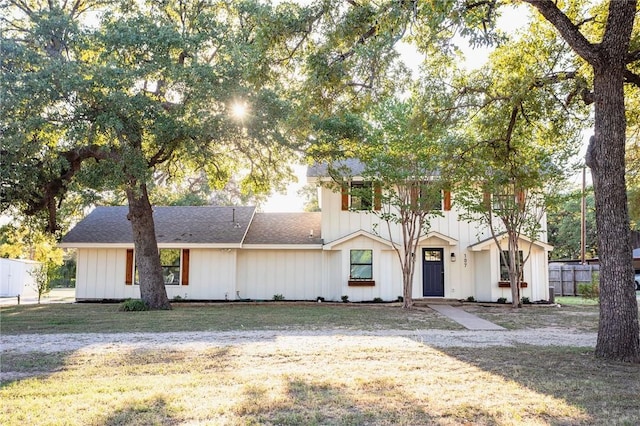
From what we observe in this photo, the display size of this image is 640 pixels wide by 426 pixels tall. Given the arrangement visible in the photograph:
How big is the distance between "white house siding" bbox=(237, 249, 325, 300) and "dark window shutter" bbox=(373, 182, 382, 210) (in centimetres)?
335

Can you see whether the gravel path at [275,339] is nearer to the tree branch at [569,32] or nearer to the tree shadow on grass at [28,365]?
the tree shadow on grass at [28,365]

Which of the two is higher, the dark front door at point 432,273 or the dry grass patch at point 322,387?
the dark front door at point 432,273

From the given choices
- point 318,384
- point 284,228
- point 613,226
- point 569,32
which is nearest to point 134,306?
point 284,228

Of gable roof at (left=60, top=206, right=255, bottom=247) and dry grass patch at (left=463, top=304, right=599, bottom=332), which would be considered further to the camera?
gable roof at (left=60, top=206, right=255, bottom=247)

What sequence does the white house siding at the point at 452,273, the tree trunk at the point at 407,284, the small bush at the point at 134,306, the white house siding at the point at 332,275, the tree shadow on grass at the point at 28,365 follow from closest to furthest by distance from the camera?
the tree shadow on grass at the point at 28,365, the small bush at the point at 134,306, the tree trunk at the point at 407,284, the white house siding at the point at 332,275, the white house siding at the point at 452,273

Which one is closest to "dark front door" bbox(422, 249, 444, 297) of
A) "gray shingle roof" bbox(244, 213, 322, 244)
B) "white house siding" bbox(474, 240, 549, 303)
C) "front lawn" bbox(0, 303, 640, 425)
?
"white house siding" bbox(474, 240, 549, 303)

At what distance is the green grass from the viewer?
10.9 metres

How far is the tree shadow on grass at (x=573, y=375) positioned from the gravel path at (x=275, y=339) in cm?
89

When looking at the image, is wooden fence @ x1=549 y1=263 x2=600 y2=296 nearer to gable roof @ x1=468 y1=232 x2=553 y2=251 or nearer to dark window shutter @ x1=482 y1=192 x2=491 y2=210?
gable roof @ x1=468 y1=232 x2=553 y2=251

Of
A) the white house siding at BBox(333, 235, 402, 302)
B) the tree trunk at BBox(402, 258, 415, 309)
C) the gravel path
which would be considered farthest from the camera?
the white house siding at BBox(333, 235, 402, 302)

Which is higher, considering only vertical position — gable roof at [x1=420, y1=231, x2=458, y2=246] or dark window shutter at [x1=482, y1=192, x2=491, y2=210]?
dark window shutter at [x1=482, y1=192, x2=491, y2=210]

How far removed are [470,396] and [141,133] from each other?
1099 cm

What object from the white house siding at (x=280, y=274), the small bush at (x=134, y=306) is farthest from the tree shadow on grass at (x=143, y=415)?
the white house siding at (x=280, y=274)

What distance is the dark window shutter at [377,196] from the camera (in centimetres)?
1622
